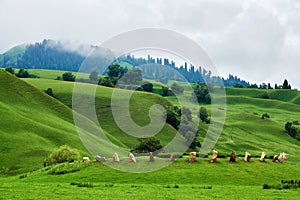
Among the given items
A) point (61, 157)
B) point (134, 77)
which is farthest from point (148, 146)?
point (134, 77)

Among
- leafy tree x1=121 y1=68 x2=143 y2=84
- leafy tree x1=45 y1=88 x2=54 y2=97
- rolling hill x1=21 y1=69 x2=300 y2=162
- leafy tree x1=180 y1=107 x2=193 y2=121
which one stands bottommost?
rolling hill x1=21 y1=69 x2=300 y2=162

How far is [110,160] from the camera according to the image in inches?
1807

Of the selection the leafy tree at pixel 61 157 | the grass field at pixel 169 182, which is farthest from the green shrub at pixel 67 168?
the leafy tree at pixel 61 157

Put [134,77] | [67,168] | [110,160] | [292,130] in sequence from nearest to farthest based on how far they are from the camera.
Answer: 1. [67,168]
2. [110,160]
3. [292,130]
4. [134,77]

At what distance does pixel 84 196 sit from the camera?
91.4ft

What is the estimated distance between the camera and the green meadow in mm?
31277

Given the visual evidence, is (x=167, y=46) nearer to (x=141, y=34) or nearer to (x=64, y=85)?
(x=141, y=34)

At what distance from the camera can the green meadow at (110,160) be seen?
31.3m

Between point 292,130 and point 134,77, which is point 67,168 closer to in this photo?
point 134,77

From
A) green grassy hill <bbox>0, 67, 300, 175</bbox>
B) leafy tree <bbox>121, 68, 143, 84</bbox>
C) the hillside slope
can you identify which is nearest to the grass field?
the hillside slope

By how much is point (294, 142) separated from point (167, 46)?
135040 millimetres

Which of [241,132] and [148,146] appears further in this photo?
[241,132]

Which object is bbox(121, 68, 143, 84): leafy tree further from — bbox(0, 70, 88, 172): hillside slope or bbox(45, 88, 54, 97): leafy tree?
bbox(0, 70, 88, 172): hillside slope

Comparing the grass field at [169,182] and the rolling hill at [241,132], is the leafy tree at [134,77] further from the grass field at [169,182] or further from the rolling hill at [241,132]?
the grass field at [169,182]
